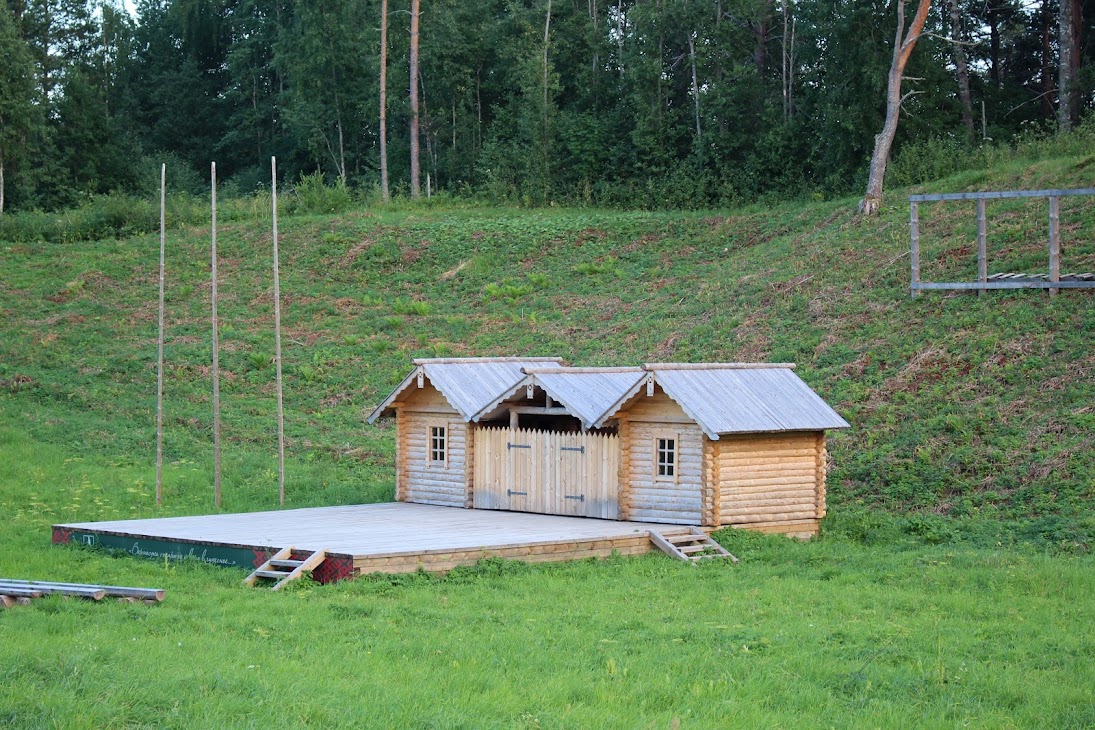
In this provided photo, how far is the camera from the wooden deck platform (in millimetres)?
17859

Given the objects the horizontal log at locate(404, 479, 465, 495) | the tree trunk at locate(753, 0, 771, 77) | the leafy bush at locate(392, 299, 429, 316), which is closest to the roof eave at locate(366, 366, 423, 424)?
the horizontal log at locate(404, 479, 465, 495)

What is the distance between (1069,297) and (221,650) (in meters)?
22.7

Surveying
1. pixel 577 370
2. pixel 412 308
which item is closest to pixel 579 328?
pixel 412 308

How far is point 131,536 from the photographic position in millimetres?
19516

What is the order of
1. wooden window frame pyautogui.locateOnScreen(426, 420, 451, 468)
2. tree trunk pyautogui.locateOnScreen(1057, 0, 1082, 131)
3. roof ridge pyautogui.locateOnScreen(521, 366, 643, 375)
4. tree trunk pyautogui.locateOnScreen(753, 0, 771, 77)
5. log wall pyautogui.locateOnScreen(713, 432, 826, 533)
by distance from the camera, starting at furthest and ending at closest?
tree trunk pyautogui.locateOnScreen(753, 0, 771, 77)
tree trunk pyautogui.locateOnScreen(1057, 0, 1082, 131)
wooden window frame pyautogui.locateOnScreen(426, 420, 451, 468)
roof ridge pyautogui.locateOnScreen(521, 366, 643, 375)
log wall pyautogui.locateOnScreen(713, 432, 826, 533)

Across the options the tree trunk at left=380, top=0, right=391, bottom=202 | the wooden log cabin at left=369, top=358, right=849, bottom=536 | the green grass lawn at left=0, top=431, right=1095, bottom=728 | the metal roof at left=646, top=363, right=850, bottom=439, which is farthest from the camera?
the tree trunk at left=380, top=0, right=391, bottom=202

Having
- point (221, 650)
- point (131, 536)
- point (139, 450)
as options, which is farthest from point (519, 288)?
point (221, 650)

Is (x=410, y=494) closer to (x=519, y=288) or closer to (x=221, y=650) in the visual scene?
(x=221, y=650)

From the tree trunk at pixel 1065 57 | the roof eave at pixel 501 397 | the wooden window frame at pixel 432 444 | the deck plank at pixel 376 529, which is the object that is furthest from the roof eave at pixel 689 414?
the tree trunk at pixel 1065 57

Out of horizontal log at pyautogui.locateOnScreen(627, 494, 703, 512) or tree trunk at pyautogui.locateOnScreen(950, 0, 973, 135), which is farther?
tree trunk at pyautogui.locateOnScreen(950, 0, 973, 135)

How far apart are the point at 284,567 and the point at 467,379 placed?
7.38 m

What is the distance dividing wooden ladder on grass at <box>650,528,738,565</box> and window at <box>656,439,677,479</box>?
1239 mm

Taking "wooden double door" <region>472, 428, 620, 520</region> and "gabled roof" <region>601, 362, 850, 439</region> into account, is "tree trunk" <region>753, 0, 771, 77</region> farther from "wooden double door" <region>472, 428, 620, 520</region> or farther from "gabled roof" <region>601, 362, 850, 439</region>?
"wooden double door" <region>472, 428, 620, 520</region>

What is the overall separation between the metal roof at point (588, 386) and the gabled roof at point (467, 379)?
591 mm
